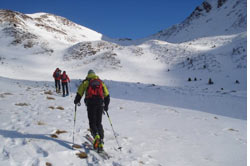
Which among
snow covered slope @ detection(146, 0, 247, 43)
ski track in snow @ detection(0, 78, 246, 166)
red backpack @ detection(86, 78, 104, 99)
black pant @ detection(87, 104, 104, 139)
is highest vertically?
snow covered slope @ detection(146, 0, 247, 43)

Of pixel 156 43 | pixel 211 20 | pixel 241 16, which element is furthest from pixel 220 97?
pixel 211 20

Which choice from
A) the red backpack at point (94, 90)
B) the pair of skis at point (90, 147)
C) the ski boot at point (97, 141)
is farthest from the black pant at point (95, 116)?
the pair of skis at point (90, 147)

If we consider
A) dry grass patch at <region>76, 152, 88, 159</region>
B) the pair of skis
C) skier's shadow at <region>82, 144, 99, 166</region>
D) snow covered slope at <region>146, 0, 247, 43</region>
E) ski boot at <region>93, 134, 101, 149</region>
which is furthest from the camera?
snow covered slope at <region>146, 0, 247, 43</region>

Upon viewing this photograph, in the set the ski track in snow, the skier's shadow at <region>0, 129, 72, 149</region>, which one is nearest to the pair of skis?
the ski track in snow

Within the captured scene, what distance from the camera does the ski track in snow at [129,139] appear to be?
476cm

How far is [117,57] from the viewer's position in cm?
3897

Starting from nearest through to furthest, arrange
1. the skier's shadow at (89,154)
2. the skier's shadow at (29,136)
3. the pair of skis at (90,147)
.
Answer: the skier's shadow at (89,154) < the pair of skis at (90,147) < the skier's shadow at (29,136)

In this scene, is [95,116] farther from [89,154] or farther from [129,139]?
[129,139]

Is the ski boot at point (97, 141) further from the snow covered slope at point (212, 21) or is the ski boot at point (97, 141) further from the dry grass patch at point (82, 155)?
the snow covered slope at point (212, 21)

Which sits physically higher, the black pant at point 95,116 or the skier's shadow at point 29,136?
the black pant at point 95,116

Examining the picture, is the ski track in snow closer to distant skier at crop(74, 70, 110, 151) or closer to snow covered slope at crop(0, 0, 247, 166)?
snow covered slope at crop(0, 0, 247, 166)

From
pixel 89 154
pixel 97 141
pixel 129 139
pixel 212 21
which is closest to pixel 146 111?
pixel 129 139

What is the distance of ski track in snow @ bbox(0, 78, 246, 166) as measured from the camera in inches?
188

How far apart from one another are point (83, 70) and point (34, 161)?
3214 centimetres
